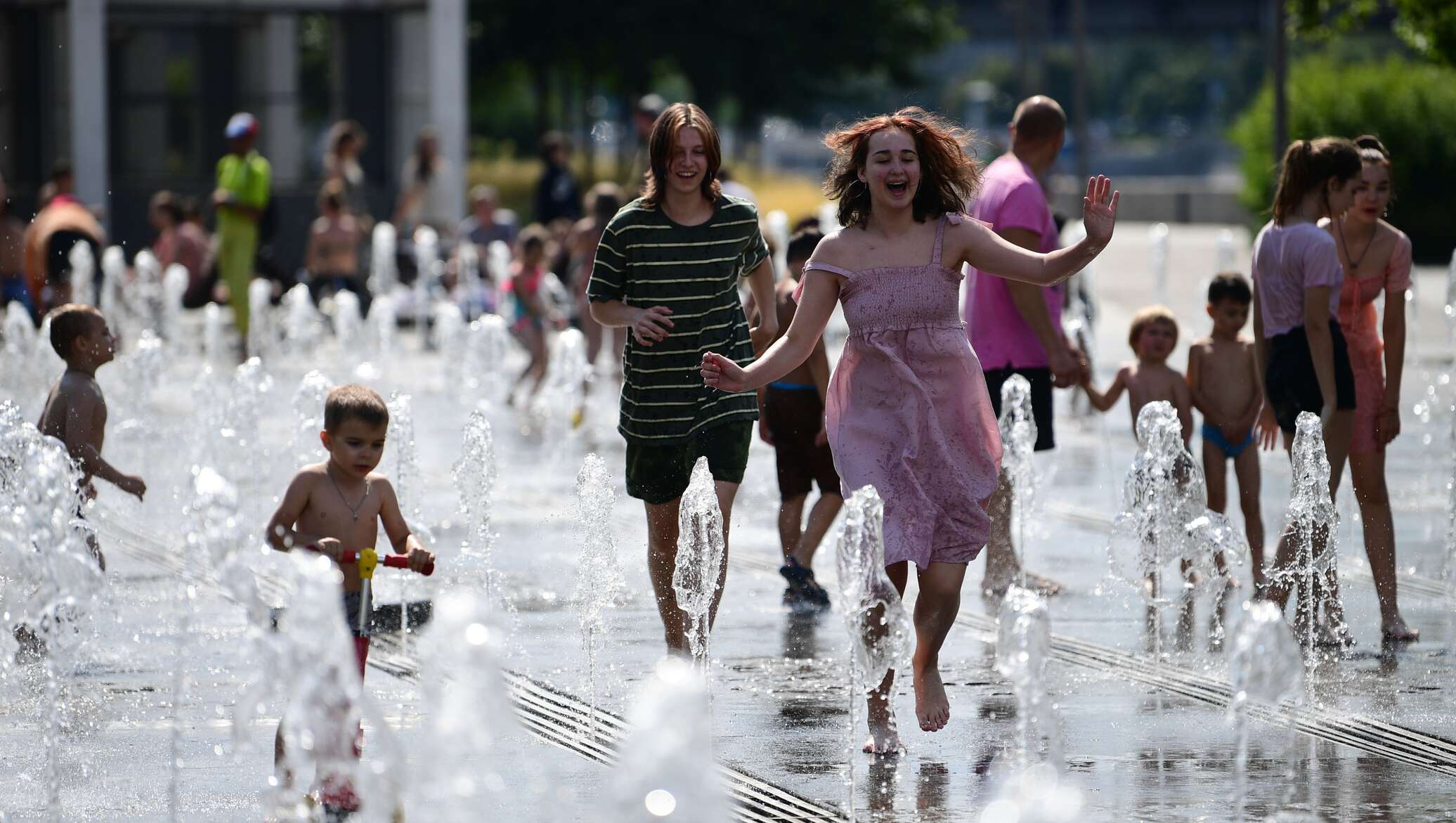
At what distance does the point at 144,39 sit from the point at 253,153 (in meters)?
10.1

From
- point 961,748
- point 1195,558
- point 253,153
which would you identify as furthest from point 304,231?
point 961,748

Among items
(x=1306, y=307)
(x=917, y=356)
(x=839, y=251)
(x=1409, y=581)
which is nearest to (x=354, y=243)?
(x=1409, y=581)

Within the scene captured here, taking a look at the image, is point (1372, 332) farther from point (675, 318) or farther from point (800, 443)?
point (675, 318)

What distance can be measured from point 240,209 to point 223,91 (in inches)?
407

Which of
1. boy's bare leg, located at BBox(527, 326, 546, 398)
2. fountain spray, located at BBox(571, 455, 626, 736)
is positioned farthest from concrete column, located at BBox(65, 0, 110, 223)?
fountain spray, located at BBox(571, 455, 626, 736)

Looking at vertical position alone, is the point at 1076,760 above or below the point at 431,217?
below

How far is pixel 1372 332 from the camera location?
7.29m

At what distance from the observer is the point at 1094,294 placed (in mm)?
23922

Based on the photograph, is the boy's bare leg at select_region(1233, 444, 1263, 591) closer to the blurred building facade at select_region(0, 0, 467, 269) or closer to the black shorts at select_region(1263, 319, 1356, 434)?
the black shorts at select_region(1263, 319, 1356, 434)

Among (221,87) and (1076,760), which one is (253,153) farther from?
(1076,760)

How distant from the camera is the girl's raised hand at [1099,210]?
221 inches

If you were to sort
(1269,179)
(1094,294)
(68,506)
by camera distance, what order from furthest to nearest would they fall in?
1. (1269,179)
2. (1094,294)
3. (68,506)

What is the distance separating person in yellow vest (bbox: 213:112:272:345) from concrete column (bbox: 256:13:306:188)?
9461 millimetres

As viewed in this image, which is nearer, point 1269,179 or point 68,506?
point 68,506
